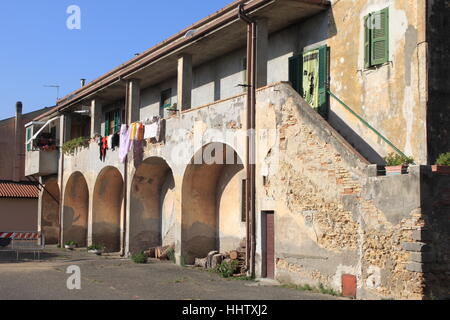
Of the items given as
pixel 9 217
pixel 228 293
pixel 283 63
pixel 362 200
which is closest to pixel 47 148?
pixel 9 217

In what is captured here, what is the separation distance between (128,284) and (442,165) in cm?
743

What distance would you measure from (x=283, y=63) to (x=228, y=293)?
22.9ft

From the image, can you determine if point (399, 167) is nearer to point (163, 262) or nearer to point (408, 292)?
point (408, 292)

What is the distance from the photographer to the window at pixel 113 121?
2578 cm

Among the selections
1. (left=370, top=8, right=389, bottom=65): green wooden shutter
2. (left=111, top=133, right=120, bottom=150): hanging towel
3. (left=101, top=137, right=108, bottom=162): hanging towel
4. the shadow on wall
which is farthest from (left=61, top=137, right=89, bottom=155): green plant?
(left=370, top=8, right=389, bottom=65): green wooden shutter

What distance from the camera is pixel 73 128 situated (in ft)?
100.0

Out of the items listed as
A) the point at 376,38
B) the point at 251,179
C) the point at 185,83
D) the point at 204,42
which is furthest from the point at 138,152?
the point at 376,38

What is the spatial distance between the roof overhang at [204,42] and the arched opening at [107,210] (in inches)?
142

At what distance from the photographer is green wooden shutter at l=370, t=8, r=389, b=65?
13336 millimetres

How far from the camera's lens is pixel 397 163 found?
1167 cm

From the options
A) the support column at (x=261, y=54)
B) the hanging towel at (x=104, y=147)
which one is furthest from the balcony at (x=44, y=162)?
the support column at (x=261, y=54)

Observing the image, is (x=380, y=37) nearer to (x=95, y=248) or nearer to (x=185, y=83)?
(x=185, y=83)

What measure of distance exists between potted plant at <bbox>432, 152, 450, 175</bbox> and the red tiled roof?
88.7ft

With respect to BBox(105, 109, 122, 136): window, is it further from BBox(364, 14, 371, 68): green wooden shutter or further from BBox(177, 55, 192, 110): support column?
BBox(364, 14, 371, 68): green wooden shutter
